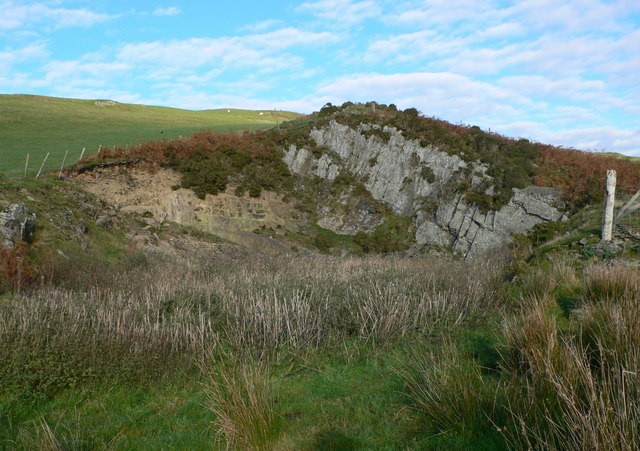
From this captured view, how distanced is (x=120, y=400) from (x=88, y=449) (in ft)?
7.05

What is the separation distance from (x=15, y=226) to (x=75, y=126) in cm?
3201

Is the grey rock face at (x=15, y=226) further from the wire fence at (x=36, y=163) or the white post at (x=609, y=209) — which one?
the white post at (x=609, y=209)

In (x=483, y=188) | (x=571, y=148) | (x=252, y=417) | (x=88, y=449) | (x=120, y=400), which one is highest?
(x=571, y=148)

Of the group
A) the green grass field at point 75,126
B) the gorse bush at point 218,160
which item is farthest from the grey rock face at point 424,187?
the green grass field at point 75,126

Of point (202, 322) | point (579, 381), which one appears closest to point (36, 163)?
point (202, 322)

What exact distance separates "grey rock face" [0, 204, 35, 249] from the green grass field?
8332mm

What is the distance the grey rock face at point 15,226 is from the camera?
1654 cm

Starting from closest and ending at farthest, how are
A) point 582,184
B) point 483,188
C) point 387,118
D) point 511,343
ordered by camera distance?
point 511,343 → point 582,184 → point 483,188 → point 387,118

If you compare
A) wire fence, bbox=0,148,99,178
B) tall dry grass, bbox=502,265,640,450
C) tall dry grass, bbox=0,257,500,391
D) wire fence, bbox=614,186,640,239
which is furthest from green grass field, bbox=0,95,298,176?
wire fence, bbox=614,186,640,239

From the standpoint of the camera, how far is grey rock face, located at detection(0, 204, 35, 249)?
1654cm

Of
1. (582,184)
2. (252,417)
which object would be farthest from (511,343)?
(582,184)

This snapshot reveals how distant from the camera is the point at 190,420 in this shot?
621 cm

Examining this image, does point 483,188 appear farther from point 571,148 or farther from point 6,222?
point 6,222

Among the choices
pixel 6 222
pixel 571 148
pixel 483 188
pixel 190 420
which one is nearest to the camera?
pixel 190 420
